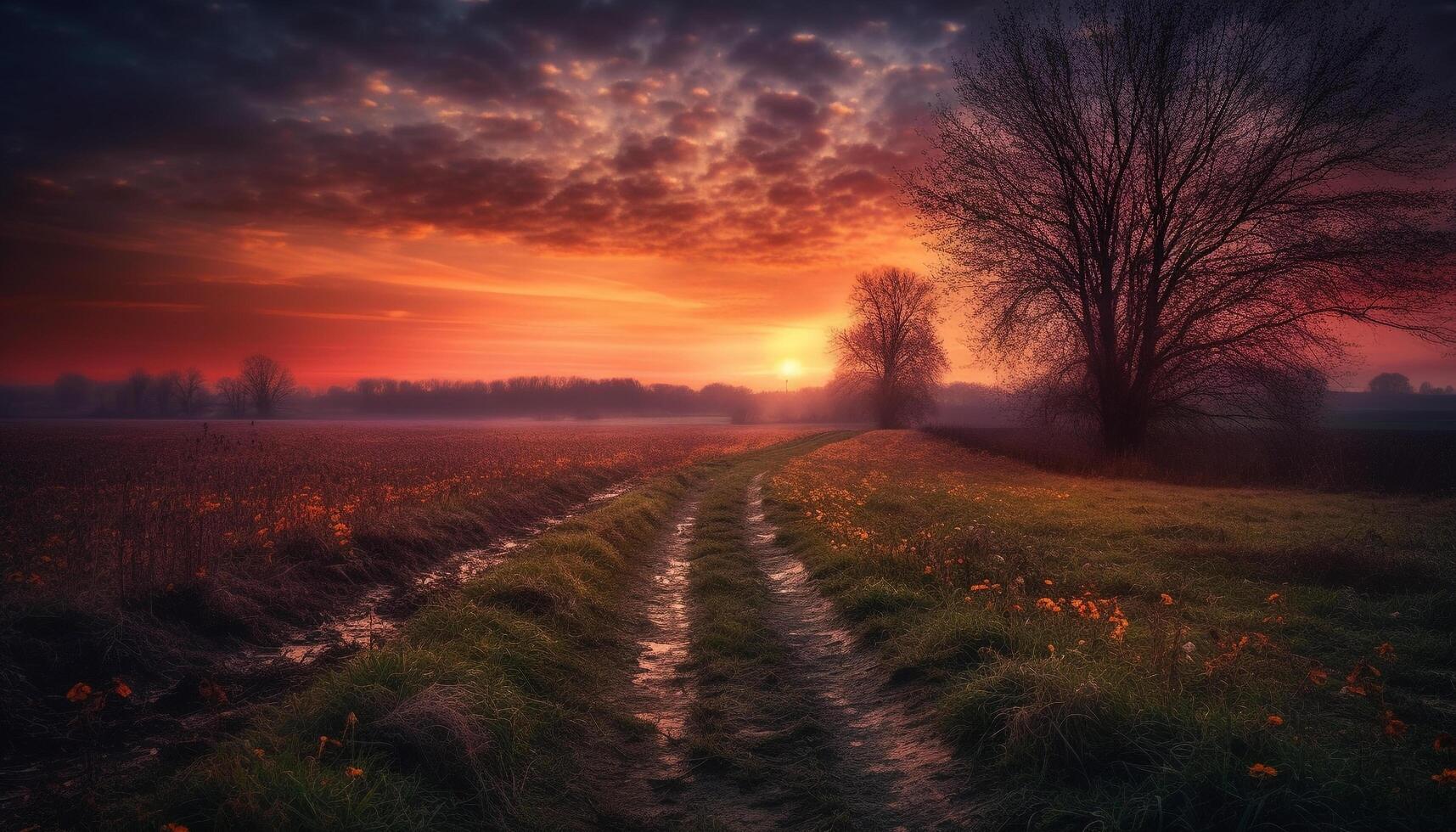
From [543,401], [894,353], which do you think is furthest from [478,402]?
[894,353]

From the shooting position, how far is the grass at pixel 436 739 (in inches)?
149

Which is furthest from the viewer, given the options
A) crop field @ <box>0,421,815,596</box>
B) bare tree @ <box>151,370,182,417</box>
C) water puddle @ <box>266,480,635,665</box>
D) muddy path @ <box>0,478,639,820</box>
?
bare tree @ <box>151,370,182,417</box>

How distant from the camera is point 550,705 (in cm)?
598

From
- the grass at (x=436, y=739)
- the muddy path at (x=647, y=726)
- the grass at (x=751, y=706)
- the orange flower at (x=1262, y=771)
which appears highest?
the orange flower at (x=1262, y=771)

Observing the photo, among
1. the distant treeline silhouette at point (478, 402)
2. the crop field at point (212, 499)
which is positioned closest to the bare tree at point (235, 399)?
the distant treeline silhouette at point (478, 402)

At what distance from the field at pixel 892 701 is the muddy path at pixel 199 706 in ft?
0.37

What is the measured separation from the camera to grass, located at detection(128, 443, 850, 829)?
379cm

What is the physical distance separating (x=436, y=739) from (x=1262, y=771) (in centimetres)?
529

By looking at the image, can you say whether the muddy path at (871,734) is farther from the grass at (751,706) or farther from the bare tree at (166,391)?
the bare tree at (166,391)

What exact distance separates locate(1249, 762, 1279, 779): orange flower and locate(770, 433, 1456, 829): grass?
79 millimetres

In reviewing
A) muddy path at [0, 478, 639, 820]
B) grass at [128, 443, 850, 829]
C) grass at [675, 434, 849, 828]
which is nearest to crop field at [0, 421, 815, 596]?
muddy path at [0, 478, 639, 820]

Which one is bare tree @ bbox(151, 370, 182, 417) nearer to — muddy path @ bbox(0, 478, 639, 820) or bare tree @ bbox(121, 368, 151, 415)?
bare tree @ bbox(121, 368, 151, 415)

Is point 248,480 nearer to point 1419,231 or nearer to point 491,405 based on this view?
point 1419,231

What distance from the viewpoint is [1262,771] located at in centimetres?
334
